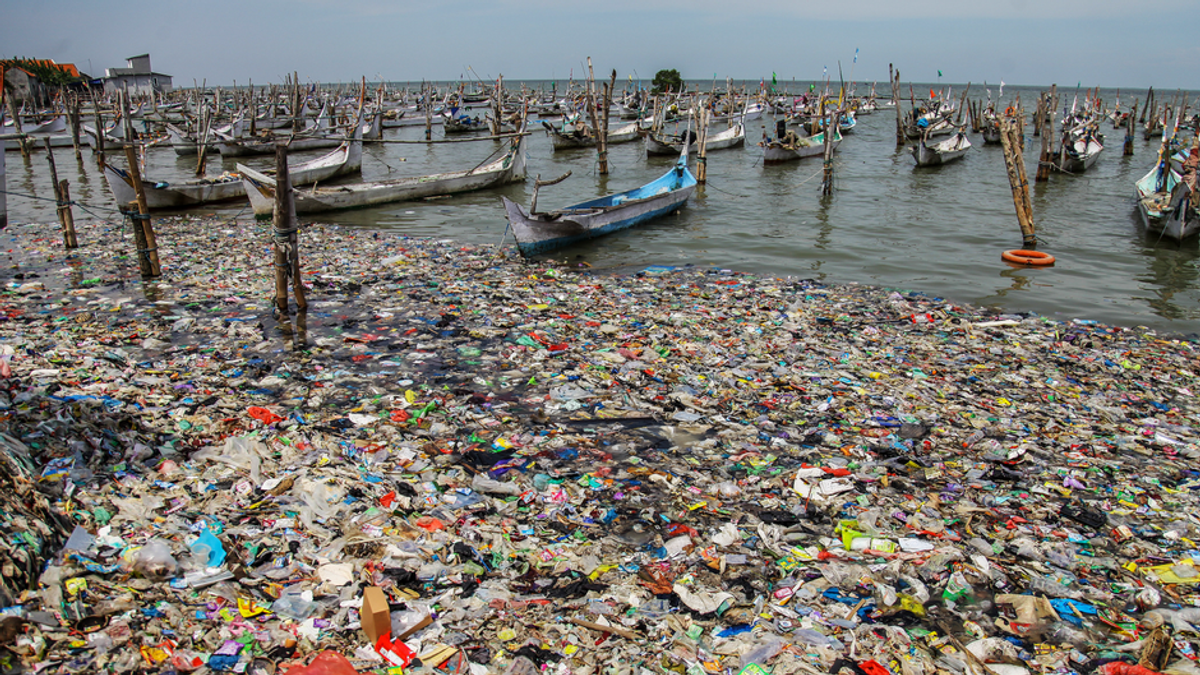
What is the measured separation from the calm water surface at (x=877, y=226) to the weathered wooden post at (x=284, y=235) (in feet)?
18.3

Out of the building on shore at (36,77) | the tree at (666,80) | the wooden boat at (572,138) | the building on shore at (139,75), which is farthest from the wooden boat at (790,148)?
the building on shore at (139,75)

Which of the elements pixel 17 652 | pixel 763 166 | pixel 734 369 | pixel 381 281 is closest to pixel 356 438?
pixel 17 652

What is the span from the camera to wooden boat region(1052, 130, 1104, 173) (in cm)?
2431

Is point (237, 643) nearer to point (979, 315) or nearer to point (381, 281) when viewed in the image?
point (381, 281)

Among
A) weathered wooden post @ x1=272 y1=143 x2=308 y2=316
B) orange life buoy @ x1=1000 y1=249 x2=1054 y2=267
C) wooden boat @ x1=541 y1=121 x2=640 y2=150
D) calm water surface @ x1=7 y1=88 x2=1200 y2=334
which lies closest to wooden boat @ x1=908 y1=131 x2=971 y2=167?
calm water surface @ x1=7 y1=88 x2=1200 y2=334

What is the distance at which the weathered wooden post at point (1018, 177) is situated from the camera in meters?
13.2

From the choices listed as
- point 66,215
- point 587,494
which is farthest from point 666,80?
point 587,494

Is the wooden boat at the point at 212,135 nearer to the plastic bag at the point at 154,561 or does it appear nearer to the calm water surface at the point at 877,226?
the calm water surface at the point at 877,226

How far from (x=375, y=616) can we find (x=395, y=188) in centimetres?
1586

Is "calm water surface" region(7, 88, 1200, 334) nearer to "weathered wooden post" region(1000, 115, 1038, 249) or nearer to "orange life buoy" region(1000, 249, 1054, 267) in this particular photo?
"orange life buoy" region(1000, 249, 1054, 267)

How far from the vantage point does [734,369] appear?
717 cm

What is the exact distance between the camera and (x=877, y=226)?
Answer: 635 inches

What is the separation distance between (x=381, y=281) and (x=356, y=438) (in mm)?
5469

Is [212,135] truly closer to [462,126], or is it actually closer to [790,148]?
[462,126]
